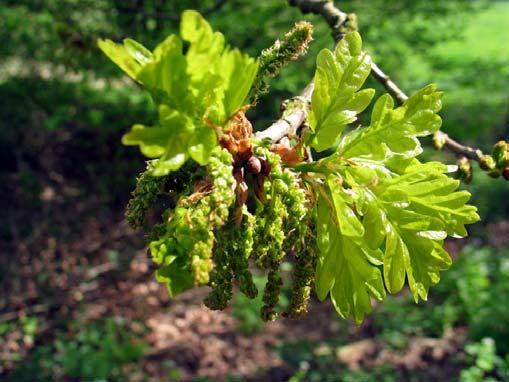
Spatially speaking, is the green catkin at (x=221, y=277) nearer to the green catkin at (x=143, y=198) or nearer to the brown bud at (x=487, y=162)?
the green catkin at (x=143, y=198)

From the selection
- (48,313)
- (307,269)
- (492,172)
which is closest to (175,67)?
(307,269)

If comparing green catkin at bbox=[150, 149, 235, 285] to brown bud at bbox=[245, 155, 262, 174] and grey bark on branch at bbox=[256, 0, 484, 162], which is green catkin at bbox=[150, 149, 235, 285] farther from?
grey bark on branch at bbox=[256, 0, 484, 162]

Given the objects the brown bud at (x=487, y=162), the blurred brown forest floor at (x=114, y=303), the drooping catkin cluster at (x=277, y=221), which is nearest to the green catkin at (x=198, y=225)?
the drooping catkin cluster at (x=277, y=221)

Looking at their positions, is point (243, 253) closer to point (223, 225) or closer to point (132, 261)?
point (223, 225)

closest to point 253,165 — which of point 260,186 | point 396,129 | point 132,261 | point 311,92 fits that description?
point 260,186

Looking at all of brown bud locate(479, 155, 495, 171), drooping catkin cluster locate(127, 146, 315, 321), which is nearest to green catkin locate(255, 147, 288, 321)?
drooping catkin cluster locate(127, 146, 315, 321)

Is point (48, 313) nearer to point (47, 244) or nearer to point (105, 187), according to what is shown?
point (47, 244)

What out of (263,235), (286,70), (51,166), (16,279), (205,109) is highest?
(205,109)
